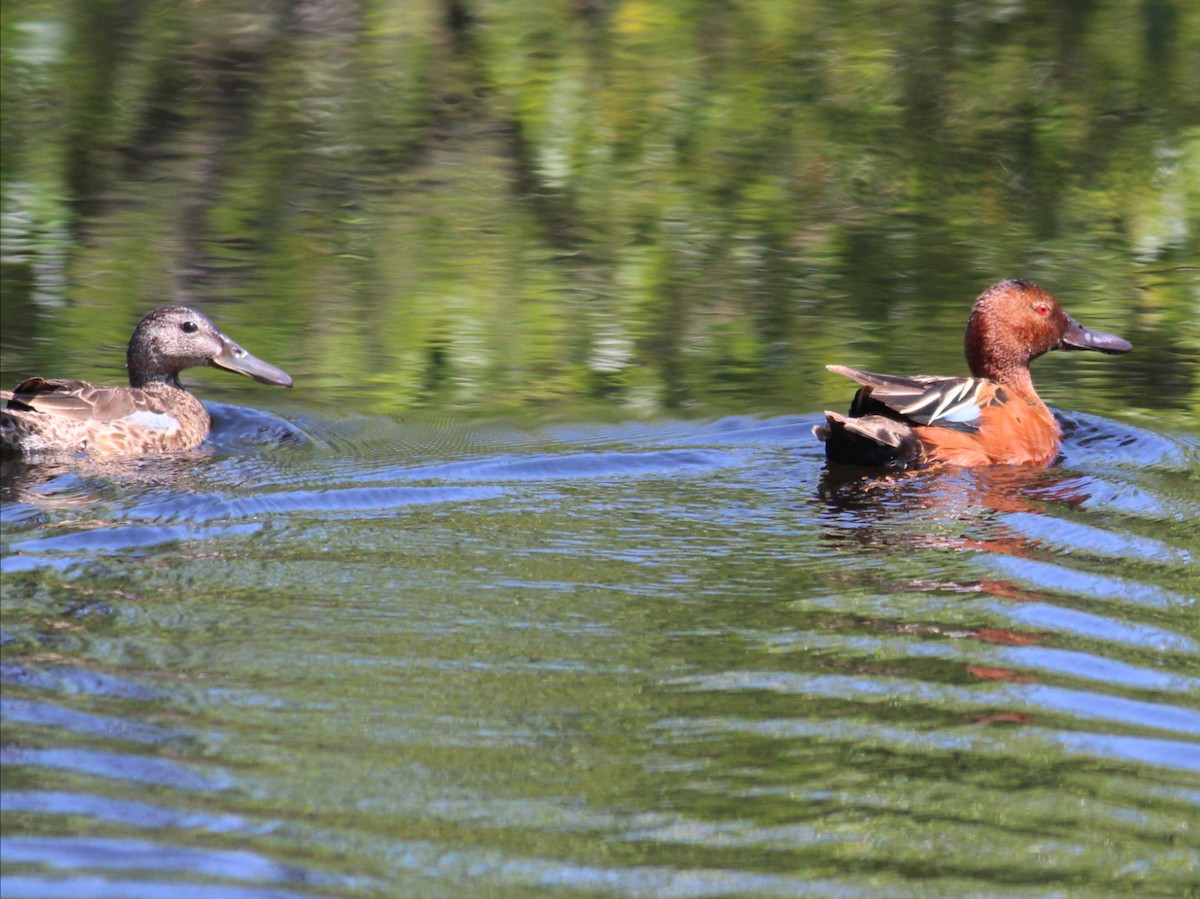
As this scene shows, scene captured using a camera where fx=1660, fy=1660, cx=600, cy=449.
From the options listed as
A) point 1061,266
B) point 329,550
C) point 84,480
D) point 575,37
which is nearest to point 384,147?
point 575,37

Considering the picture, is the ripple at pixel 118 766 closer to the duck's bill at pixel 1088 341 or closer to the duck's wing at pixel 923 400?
the duck's wing at pixel 923 400

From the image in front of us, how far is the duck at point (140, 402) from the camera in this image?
791cm

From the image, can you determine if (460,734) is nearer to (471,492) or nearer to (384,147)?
(471,492)

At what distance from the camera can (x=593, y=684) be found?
4.95 m

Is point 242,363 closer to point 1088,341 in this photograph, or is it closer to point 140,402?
point 140,402

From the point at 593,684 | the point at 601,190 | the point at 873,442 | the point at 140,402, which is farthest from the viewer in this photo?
the point at 601,190

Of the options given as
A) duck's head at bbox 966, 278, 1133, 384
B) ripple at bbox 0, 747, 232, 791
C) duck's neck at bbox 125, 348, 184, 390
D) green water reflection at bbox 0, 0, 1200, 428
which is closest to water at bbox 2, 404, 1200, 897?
ripple at bbox 0, 747, 232, 791

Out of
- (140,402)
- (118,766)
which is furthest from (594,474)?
(118,766)

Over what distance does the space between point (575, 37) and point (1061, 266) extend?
19.0 ft

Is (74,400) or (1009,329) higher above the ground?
(1009,329)

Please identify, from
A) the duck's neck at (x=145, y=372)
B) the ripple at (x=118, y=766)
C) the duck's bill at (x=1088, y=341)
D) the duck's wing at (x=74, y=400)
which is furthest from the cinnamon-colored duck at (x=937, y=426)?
the ripple at (x=118, y=766)

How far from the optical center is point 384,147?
1386cm

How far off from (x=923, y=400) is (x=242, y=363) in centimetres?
375

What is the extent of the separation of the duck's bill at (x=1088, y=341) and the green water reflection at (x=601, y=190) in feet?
1.02
